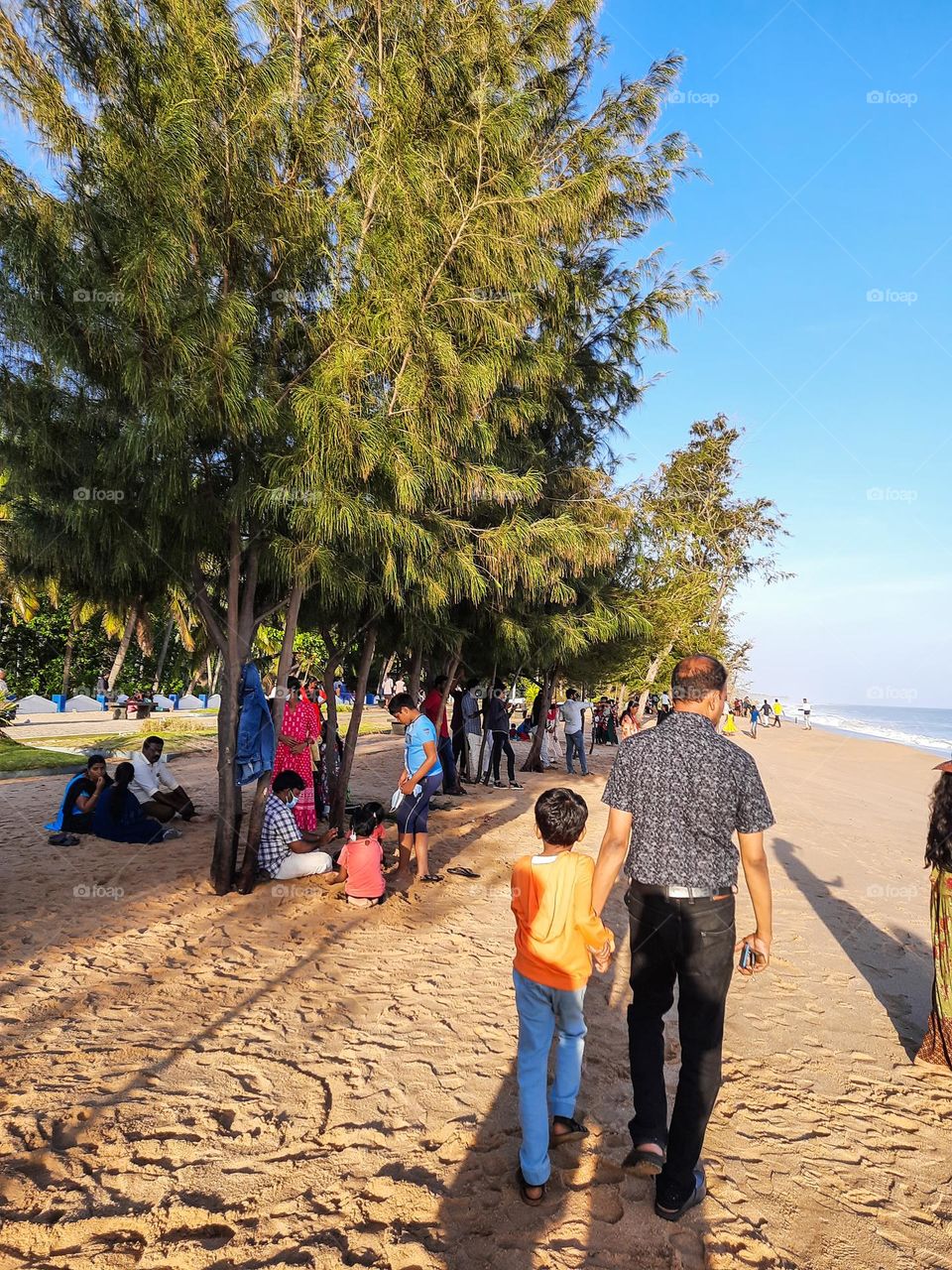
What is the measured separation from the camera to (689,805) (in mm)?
2988

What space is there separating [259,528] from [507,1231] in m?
5.54

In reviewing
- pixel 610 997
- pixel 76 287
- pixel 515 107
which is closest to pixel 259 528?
pixel 76 287

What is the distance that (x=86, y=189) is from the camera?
5.84 m

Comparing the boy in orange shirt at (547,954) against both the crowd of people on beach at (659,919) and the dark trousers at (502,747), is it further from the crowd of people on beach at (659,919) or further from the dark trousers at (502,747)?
the dark trousers at (502,747)

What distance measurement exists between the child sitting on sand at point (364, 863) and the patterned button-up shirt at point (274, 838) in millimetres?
804

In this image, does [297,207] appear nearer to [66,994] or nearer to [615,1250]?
[66,994]

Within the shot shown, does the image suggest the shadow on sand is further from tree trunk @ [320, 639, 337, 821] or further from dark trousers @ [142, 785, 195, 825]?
dark trousers @ [142, 785, 195, 825]

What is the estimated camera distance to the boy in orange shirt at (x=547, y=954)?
3.00 metres

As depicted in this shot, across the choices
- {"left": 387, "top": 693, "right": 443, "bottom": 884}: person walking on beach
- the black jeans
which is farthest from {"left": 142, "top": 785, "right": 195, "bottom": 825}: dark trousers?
the black jeans

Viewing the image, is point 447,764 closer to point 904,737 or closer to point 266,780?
point 266,780

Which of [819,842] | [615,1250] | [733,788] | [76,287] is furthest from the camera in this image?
[819,842]

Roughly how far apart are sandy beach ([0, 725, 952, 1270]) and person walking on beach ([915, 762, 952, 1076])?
151 millimetres

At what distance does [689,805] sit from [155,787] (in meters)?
8.53

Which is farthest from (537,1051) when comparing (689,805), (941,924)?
(941,924)
